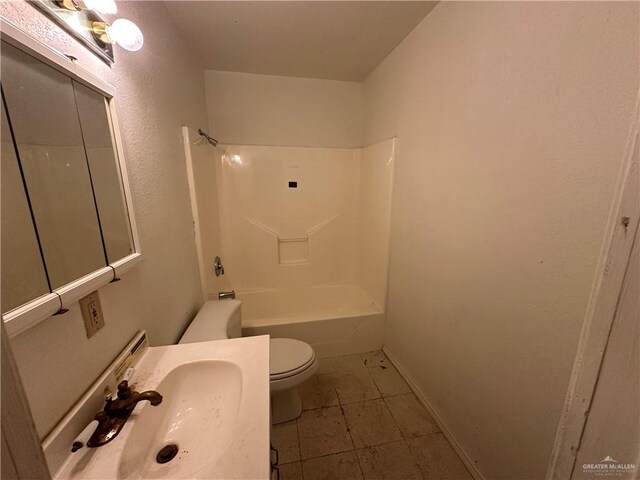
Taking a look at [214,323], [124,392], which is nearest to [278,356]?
[214,323]

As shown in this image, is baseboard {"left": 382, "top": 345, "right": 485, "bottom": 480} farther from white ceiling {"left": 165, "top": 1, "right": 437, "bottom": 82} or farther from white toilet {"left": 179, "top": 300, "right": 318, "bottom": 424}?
white ceiling {"left": 165, "top": 1, "right": 437, "bottom": 82}

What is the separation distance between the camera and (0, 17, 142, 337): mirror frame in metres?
0.46

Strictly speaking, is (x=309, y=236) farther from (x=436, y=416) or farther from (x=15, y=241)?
(x=15, y=241)

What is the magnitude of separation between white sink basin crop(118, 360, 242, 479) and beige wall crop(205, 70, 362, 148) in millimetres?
2003

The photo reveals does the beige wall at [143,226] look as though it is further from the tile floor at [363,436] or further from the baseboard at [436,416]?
the baseboard at [436,416]

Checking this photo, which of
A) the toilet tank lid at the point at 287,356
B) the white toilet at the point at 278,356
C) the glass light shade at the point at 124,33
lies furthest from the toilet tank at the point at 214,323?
the glass light shade at the point at 124,33

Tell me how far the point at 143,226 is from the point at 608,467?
1380 mm

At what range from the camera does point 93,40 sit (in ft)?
2.36

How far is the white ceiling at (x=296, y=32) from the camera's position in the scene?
4.46 feet

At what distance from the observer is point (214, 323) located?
4.58 feet

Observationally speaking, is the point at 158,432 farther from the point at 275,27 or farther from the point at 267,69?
the point at 267,69

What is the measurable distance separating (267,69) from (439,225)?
189cm

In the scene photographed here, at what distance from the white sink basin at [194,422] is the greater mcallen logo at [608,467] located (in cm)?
63

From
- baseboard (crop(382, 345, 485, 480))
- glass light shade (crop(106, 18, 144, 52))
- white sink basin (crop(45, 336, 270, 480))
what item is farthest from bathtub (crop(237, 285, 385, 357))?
glass light shade (crop(106, 18, 144, 52))
